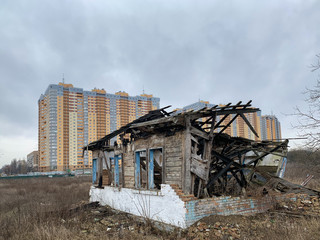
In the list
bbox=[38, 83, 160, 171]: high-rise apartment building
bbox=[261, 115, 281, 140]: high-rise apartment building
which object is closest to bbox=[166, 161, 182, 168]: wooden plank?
bbox=[38, 83, 160, 171]: high-rise apartment building

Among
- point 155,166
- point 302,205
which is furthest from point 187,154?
point 302,205

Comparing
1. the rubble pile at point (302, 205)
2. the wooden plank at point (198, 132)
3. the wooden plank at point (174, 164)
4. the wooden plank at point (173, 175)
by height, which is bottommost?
the rubble pile at point (302, 205)

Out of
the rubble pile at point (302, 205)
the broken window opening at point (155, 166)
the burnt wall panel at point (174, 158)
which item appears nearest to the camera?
the burnt wall panel at point (174, 158)

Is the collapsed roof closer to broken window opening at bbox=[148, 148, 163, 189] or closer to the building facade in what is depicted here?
broken window opening at bbox=[148, 148, 163, 189]

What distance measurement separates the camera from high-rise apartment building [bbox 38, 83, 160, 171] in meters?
67.5

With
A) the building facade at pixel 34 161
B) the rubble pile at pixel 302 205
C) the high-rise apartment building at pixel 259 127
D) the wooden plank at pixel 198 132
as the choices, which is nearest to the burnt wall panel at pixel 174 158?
the wooden plank at pixel 198 132

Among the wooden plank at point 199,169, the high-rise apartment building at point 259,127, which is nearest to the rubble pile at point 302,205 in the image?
the wooden plank at point 199,169

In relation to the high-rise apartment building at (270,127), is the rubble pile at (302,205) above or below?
below

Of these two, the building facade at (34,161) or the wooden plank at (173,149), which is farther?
the building facade at (34,161)

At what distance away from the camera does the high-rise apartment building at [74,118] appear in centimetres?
6750

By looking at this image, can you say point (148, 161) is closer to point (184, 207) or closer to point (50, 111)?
point (184, 207)

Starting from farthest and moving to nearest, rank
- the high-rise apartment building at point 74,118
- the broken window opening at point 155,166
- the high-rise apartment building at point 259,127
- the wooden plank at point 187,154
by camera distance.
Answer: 1. the high-rise apartment building at point 259,127
2. the high-rise apartment building at point 74,118
3. the broken window opening at point 155,166
4. the wooden plank at point 187,154

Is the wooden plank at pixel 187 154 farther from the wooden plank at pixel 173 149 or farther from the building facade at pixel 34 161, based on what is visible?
the building facade at pixel 34 161

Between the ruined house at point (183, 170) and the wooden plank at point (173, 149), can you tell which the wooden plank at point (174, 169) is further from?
the wooden plank at point (173, 149)
